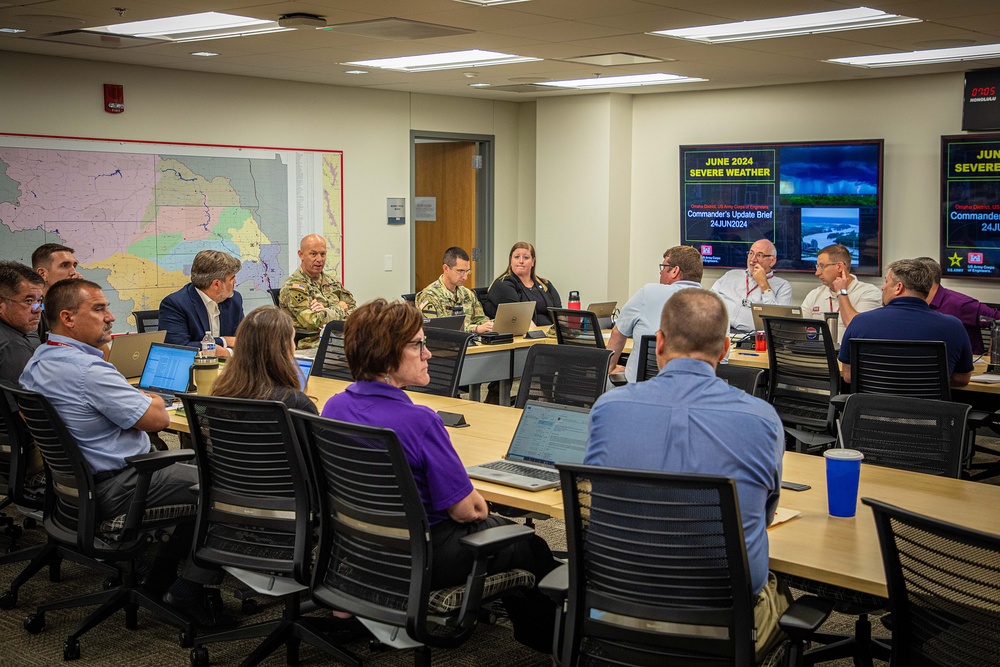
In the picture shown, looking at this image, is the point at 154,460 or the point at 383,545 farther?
the point at 154,460

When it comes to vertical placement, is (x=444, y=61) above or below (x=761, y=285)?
above

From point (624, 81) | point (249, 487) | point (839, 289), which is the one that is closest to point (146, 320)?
point (249, 487)

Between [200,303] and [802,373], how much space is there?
11.3 feet

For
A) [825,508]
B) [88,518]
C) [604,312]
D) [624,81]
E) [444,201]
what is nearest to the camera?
[825,508]

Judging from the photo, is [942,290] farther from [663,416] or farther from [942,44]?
[663,416]

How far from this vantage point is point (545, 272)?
1047 cm

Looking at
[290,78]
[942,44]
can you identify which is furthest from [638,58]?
[290,78]

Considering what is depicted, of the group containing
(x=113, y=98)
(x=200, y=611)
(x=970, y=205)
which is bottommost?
(x=200, y=611)

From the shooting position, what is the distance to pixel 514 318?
23.2 feet

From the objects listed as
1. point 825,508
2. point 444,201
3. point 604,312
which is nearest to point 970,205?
point 604,312

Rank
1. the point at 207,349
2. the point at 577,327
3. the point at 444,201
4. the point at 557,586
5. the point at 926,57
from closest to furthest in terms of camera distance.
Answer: the point at 557,586, the point at 207,349, the point at 577,327, the point at 926,57, the point at 444,201

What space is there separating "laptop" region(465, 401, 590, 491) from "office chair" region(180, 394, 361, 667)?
0.59m

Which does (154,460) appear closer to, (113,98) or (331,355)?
(331,355)

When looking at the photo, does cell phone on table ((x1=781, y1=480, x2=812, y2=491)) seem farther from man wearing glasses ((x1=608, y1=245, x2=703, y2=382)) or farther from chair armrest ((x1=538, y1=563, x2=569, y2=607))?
man wearing glasses ((x1=608, y1=245, x2=703, y2=382))
